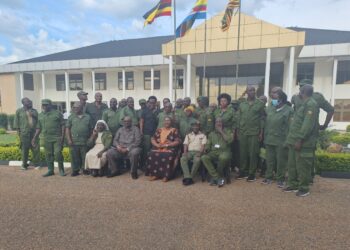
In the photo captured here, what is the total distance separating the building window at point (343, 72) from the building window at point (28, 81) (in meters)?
26.1

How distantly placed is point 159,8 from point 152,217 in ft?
22.7

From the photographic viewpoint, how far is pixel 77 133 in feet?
16.7

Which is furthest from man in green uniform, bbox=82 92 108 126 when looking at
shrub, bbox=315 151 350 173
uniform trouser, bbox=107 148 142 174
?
shrub, bbox=315 151 350 173

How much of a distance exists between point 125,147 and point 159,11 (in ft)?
16.9

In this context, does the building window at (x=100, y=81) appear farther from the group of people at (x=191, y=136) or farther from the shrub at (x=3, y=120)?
the group of people at (x=191, y=136)

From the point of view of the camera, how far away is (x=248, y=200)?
12.2 feet

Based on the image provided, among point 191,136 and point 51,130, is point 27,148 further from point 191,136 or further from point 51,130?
point 191,136

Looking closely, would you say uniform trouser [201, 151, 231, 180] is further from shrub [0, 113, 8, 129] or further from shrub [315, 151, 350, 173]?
shrub [0, 113, 8, 129]

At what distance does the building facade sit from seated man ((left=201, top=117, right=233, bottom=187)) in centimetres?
462

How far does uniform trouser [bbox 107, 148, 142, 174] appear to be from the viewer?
193 inches

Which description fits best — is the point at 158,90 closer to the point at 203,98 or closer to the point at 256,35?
the point at 256,35

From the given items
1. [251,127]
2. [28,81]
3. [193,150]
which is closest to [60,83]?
[28,81]

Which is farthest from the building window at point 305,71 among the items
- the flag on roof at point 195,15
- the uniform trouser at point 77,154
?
the uniform trouser at point 77,154

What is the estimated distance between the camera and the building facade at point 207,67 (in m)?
12.4
